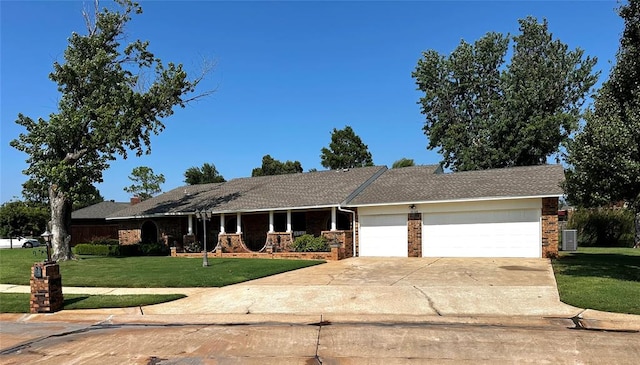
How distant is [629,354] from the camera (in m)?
6.04

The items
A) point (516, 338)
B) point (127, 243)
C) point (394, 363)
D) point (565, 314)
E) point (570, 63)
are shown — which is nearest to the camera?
point (394, 363)

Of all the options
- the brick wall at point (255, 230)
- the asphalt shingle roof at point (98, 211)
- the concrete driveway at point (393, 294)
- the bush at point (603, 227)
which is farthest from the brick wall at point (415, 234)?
the asphalt shingle roof at point (98, 211)

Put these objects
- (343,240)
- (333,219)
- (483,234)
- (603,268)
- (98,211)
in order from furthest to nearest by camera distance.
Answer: (98,211), (333,219), (343,240), (483,234), (603,268)

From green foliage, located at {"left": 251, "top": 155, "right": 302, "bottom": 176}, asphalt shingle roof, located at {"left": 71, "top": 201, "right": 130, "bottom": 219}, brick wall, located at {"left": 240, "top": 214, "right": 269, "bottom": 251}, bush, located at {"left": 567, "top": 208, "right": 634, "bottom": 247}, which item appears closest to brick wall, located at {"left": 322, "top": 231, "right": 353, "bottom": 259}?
brick wall, located at {"left": 240, "top": 214, "right": 269, "bottom": 251}

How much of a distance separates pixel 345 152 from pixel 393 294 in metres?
43.8

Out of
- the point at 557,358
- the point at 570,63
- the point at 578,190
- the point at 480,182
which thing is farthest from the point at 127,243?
the point at 570,63

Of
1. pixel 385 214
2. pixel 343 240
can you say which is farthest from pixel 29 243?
pixel 385 214

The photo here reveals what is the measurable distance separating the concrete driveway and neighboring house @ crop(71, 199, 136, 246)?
92.1 feet

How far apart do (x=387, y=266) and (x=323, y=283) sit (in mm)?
4595

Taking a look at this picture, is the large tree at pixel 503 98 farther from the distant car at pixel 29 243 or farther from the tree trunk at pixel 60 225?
the distant car at pixel 29 243

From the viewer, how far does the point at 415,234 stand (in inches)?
795

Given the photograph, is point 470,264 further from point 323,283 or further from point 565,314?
point 565,314

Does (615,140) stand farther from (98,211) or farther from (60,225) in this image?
(98,211)

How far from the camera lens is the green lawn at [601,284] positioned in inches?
340
